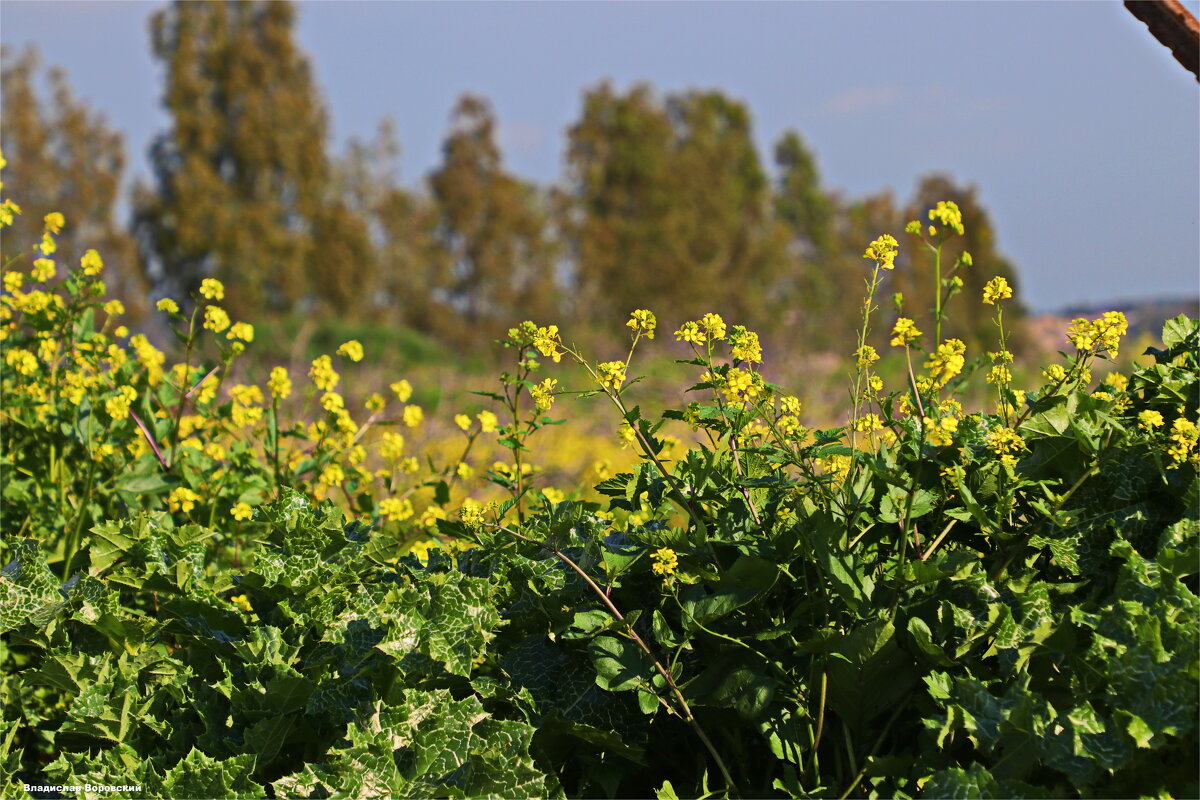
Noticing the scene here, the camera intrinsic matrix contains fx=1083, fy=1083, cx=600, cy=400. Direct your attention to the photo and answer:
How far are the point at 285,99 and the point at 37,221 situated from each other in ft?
17.8

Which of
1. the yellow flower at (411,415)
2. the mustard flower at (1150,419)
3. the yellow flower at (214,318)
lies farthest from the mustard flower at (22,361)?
the mustard flower at (1150,419)

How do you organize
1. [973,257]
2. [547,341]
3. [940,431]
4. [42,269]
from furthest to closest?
[973,257] → [42,269] → [547,341] → [940,431]

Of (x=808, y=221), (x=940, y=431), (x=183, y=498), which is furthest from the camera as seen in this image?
(x=808, y=221)

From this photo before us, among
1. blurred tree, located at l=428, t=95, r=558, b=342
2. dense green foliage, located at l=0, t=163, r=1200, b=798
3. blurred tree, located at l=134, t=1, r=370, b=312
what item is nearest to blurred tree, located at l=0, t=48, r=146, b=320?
blurred tree, located at l=134, t=1, r=370, b=312

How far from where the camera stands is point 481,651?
1.95 m

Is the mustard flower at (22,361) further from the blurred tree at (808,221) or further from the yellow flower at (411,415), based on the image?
the blurred tree at (808,221)

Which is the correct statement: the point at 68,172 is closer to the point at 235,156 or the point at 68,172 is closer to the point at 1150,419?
the point at 235,156

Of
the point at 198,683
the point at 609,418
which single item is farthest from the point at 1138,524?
the point at 609,418

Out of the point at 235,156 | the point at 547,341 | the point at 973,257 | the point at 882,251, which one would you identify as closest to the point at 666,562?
the point at 547,341

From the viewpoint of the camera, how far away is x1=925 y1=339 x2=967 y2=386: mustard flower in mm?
1790

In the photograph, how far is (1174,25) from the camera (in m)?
1.80

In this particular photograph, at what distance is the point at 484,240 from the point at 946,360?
892 inches

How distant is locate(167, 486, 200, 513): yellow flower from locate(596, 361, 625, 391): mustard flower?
1.39 metres

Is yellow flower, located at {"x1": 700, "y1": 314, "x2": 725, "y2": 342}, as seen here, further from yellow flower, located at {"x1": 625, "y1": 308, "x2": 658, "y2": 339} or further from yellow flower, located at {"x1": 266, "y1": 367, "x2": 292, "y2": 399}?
yellow flower, located at {"x1": 266, "y1": 367, "x2": 292, "y2": 399}
